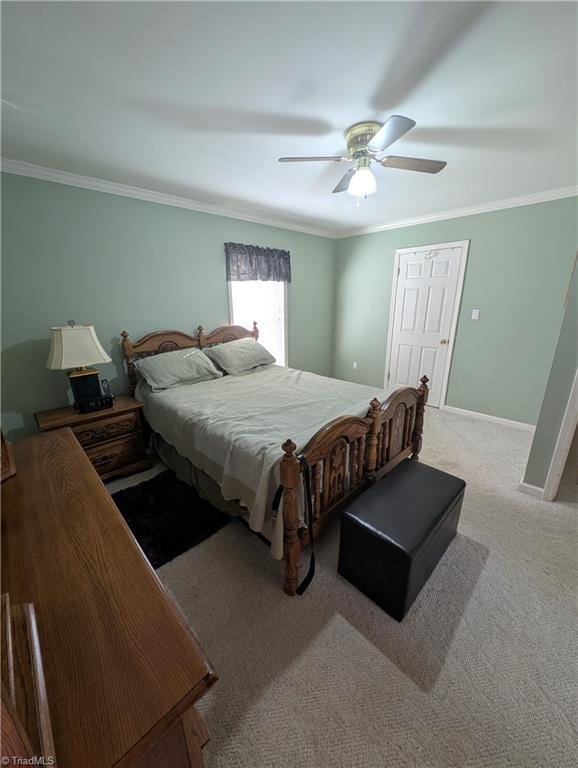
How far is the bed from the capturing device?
150cm

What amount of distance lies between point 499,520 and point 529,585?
50cm

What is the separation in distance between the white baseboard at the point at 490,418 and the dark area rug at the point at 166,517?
3.16 meters

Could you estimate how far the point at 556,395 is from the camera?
2.12 m

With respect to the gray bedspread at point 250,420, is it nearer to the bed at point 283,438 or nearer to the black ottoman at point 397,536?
the bed at point 283,438

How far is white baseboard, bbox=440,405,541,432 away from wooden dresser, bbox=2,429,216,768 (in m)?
3.85

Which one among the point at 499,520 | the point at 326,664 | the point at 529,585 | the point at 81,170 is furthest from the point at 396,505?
the point at 81,170

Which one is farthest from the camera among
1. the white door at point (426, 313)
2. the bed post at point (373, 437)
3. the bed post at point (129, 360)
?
the white door at point (426, 313)

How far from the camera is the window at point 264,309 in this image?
367 cm

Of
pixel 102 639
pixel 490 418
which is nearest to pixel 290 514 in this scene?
pixel 102 639

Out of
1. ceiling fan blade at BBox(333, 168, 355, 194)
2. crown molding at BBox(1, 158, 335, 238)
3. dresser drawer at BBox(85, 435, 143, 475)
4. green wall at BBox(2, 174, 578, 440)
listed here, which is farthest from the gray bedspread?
crown molding at BBox(1, 158, 335, 238)

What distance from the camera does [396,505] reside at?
1572 mm

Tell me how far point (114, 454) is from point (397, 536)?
2198 millimetres

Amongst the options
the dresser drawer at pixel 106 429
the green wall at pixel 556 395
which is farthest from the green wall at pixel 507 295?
the dresser drawer at pixel 106 429

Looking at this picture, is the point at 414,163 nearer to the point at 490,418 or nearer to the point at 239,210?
the point at 239,210
